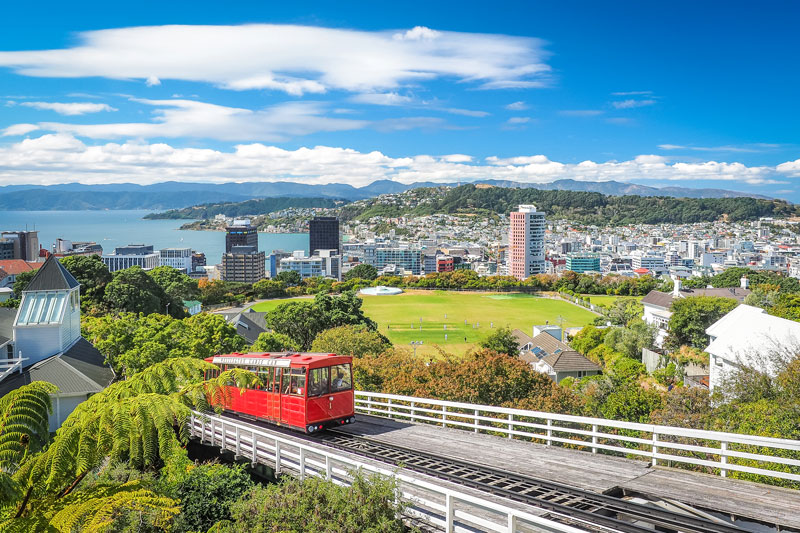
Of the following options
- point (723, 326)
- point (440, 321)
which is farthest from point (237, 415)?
point (440, 321)

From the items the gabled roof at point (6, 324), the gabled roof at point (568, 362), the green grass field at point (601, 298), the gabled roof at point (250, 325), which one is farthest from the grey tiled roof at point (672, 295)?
the gabled roof at point (6, 324)

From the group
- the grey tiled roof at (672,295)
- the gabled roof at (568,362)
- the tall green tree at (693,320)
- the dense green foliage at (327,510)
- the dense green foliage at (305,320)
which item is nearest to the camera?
the dense green foliage at (327,510)

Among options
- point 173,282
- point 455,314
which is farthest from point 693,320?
point 173,282

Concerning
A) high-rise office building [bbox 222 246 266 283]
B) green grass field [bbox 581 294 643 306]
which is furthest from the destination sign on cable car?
high-rise office building [bbox 222 246 266 283]

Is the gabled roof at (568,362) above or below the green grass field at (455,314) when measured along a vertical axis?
above

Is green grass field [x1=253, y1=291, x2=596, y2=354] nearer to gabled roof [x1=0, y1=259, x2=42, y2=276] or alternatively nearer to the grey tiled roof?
the grey tiled roof

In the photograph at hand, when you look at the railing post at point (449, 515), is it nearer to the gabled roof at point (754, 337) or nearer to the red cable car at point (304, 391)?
the red cable car at point (304, 391)
